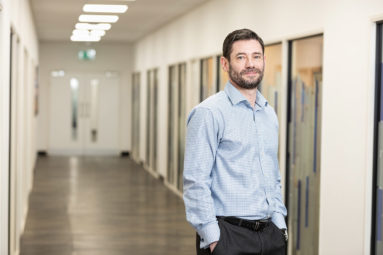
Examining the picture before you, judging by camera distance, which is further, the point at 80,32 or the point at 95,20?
the point at 80,32

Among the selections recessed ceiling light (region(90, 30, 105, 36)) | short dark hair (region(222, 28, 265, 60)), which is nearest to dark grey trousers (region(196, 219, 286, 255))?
short dark hair (region(222, 28, 265, 60))

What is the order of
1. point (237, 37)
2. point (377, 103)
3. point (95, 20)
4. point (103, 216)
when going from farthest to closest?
1. point (95, 20)
2. point (103, 216)
3. point (377, 103)
4. point (237, 37)

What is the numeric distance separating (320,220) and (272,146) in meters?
2.60

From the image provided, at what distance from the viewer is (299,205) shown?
6.13 meters

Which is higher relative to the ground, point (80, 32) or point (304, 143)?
point (80, 32)

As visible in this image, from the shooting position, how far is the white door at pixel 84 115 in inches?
730

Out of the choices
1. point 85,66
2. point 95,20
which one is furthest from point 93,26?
point 85,66

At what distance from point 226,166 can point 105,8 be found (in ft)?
24.8

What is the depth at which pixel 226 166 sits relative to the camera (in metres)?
2.86

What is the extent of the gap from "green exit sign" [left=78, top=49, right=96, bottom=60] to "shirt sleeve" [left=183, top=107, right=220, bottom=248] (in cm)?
1605

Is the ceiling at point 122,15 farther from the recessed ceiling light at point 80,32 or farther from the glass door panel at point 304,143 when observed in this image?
the glass door panel at point 304,143

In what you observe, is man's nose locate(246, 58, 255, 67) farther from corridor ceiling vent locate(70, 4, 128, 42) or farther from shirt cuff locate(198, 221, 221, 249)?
corridor ceiling vent locate(70, 4, 128, 42)

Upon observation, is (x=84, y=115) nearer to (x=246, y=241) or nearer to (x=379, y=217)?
(x=379, y=217)

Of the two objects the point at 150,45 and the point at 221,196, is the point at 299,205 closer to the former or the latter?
the point at 221,196
